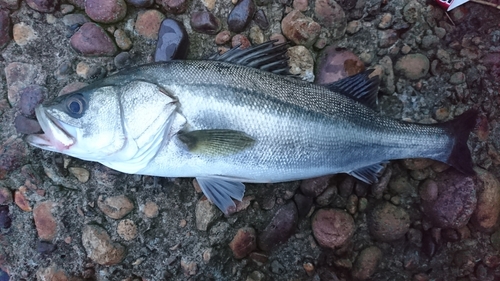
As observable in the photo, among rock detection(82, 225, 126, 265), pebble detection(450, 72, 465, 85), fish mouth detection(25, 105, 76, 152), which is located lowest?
rock detection(82, 225, 126, 265)

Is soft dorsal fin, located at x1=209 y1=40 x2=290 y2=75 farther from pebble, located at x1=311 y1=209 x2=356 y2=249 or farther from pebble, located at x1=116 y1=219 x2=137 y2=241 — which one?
pebble, located at x1=116 y1=219 x2=137 y2=241

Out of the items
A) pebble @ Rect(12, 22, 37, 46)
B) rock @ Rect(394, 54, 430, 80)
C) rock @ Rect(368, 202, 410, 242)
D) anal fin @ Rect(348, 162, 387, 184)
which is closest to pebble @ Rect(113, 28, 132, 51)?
pebble @ Rect(12, 22, 37, 46)

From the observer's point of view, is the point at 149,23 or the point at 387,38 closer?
the point at 149,23

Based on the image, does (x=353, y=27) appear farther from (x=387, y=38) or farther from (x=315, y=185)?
(x=315, y=185)

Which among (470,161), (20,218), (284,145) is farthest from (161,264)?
(470,161)

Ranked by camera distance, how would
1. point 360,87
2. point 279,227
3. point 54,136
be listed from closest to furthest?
point 54,136 < point 360,87 < point 279,227

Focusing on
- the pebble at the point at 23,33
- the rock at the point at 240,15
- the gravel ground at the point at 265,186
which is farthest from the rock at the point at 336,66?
the pebble at the point at 23,33

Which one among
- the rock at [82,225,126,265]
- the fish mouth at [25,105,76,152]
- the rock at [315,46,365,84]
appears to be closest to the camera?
the fish mouth at [25,105,76,152]

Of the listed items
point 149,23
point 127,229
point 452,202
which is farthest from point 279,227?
point 149,23
